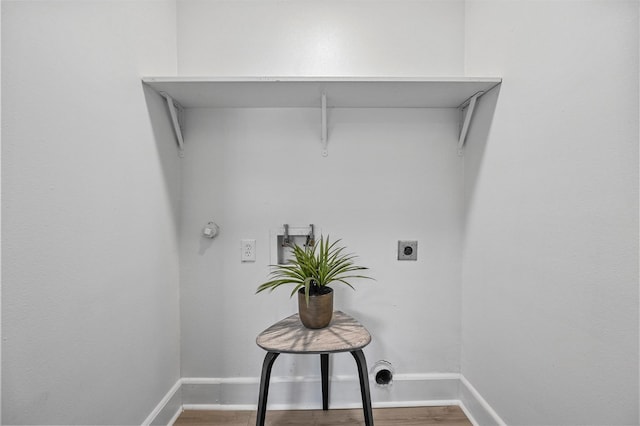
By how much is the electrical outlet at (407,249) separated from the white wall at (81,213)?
120 centimetres

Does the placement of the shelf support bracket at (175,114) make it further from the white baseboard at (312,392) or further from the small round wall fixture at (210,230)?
the white baseboard at (312,392)

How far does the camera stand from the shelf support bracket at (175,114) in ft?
4.47

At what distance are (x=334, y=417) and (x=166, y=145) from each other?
1.60 metres

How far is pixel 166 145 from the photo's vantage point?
138cm

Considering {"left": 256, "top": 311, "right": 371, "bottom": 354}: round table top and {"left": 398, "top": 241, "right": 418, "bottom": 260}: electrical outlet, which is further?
{"left": 398, "top": 241, "right": 418, "bottom": 260}: electrical outlet

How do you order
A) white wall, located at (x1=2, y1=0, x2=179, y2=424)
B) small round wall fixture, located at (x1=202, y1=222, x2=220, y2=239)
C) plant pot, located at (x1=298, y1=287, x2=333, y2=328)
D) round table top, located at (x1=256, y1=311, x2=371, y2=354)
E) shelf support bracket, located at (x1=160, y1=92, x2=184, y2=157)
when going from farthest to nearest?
1. small round wall fixture, located at (x1=202, y1=222, x2=220, y2=239)
2. shelf support bracket, located at (x1=160, y1=92, x2=184, y2=157)
3. plant pot, located at (x1=298, y1=287, x2=333, y2=328)
4. round table top, located at (x1=256, y1=311, x2=371, y2=354)
5. white wall, located at (x1=2, y1=0, x2=179, y2=424)

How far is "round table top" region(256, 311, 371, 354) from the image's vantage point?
1.10 metres

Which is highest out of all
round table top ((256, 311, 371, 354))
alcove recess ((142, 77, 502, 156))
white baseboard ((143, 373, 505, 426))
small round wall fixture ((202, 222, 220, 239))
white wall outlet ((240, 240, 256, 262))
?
alcove recess ((142, 77, 502, 156))

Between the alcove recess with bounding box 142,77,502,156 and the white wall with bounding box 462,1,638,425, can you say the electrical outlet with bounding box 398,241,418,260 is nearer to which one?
the white wall with bounding box 462,1,638,425

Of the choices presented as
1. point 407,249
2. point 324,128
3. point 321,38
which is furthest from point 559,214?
point 321,38

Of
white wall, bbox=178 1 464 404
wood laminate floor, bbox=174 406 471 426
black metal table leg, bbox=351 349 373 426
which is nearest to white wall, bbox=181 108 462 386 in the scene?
white wall, bbox=178 1 464 404

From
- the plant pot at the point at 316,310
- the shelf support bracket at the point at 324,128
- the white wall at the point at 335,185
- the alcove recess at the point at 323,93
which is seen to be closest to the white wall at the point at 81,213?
the alcove recess at the point at 323,93

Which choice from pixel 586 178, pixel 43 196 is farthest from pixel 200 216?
pixel 586 178

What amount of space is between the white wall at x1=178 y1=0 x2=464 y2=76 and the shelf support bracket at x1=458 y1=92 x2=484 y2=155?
201mm
